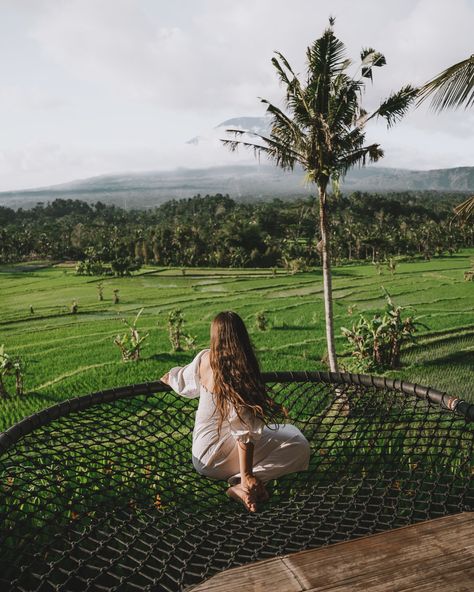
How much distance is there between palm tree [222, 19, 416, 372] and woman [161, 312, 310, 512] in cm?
305

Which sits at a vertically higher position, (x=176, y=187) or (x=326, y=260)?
(x=176, y=187)

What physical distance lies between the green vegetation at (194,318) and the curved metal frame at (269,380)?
3.22 meters

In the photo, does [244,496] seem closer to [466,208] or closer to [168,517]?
[168,517]

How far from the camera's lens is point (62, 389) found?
5.56 metres

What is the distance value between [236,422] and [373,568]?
0.90m

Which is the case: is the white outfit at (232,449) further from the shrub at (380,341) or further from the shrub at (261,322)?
the shrub at (261,322)

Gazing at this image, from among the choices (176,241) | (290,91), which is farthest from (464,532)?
(176,241)

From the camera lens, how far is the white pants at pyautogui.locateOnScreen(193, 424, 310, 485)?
1799mm

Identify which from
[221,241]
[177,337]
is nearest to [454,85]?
[177,337]

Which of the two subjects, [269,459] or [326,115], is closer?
[269,459]

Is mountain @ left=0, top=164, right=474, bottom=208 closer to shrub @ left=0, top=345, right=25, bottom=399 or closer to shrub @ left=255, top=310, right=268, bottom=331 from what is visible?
shrub @ left=255, top=310, right=268, bottom=331

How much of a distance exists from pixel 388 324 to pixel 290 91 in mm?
2957

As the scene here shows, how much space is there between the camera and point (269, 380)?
210cm

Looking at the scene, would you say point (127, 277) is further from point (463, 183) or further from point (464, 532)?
point (463, 183)
